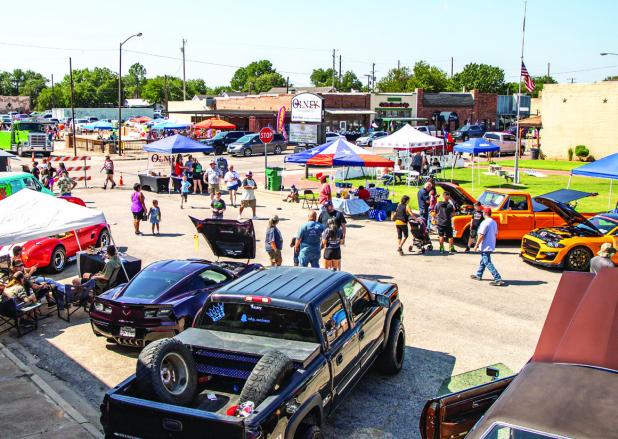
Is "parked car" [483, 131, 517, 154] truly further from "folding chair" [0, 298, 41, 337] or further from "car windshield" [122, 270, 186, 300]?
"folding chair" [0, 298, 41, 337]

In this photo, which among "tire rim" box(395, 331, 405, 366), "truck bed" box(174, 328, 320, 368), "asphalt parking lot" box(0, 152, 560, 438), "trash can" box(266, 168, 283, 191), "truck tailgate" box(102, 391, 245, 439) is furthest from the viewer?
"trash can" box(266, 168, 283, 191)

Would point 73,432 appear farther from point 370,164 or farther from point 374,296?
point 370,164

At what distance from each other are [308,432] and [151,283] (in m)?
4.88

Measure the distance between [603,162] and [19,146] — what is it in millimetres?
40684

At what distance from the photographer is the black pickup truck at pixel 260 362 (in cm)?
561

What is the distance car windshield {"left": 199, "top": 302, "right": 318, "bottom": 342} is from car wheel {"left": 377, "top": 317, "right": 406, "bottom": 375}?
2223 mm

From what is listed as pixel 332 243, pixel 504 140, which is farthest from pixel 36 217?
pixel 504 140

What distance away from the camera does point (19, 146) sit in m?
46.7

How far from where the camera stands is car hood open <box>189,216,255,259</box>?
1320 cm

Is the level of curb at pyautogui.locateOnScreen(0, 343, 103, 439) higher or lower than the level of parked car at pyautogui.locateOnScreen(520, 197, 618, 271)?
lower

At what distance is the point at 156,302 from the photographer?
9.73m

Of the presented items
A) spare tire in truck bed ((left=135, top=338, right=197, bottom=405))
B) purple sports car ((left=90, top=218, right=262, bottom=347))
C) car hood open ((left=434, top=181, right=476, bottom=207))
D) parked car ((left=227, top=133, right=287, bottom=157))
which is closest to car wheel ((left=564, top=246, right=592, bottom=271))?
car hood open ((left=434, top=181, right=476, bottom=207))

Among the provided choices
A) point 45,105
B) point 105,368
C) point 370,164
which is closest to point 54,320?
point 105,368

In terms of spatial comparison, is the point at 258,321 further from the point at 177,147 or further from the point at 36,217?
the point at 177,147
